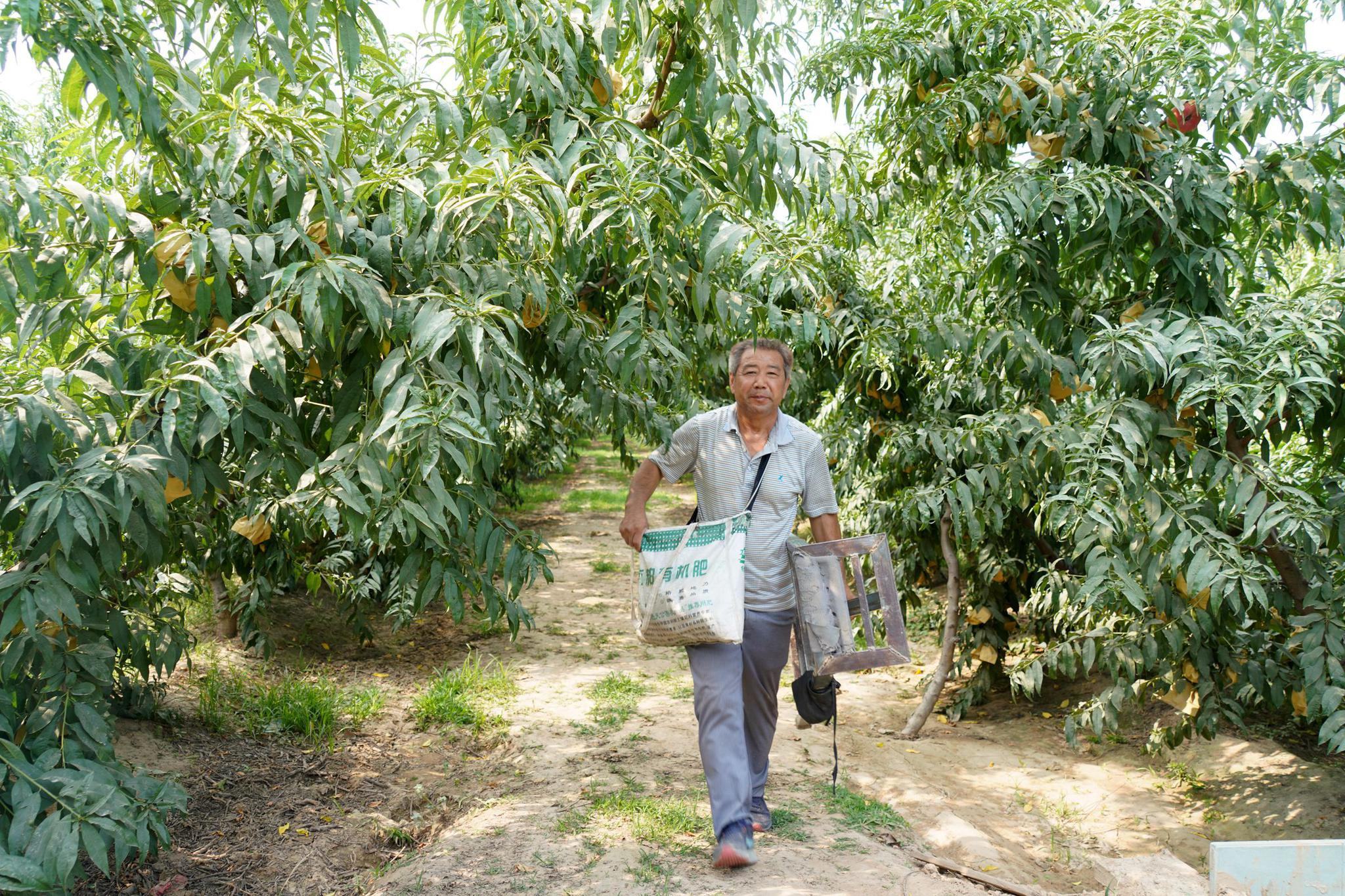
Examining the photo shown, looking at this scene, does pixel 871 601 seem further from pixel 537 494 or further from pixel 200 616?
pixel 537 494

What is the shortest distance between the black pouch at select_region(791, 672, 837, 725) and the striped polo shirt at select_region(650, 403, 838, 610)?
26 centimetres

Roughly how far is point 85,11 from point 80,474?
96cm

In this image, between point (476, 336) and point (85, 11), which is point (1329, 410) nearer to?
point (476, 336)

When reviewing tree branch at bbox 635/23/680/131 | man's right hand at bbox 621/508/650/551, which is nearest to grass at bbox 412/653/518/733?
man's right hand at bbox 621/508/650/551

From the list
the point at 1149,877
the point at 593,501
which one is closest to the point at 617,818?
the point at 1149,877

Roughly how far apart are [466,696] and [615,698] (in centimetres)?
70

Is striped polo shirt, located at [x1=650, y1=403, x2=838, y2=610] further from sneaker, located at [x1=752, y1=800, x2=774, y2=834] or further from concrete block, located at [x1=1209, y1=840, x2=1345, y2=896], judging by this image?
concrete block, located at [x1=1209, y1=840, x2=1345, y2=896]

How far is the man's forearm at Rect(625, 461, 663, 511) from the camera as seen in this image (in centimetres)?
300

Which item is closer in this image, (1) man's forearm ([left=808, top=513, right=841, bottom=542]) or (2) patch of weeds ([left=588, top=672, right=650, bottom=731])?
(1) man's forearm ([left=808, top=513, right=841, bottom=542])

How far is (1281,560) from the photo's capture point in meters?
3.48

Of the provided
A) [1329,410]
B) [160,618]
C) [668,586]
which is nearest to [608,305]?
[668,586]

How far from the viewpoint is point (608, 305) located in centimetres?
352

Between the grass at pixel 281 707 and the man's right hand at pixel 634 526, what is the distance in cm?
200

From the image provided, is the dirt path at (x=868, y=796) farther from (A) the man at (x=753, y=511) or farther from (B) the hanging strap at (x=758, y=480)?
(B) the hanging strap at (x=758, y=480)
